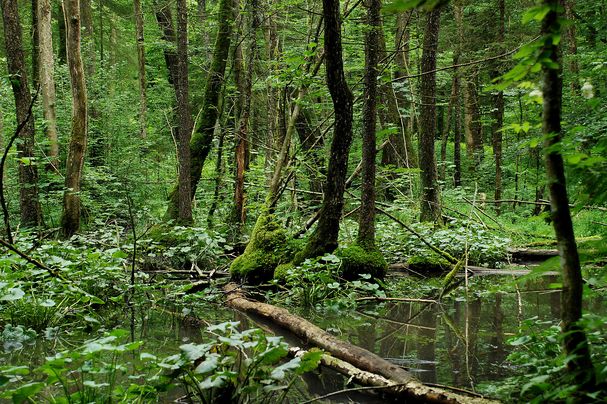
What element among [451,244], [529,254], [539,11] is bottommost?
[529,254]

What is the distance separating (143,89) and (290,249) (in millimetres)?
15120

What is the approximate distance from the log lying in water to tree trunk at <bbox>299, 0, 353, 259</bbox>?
158 centimetres

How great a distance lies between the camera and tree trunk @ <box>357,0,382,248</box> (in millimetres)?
8117

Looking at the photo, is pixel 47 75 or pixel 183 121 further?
pixel 47 75

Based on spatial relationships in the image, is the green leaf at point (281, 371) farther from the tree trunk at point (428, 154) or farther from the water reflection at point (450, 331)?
the tree trunk at point (428, 154)

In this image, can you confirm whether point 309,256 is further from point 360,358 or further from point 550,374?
point 550,374

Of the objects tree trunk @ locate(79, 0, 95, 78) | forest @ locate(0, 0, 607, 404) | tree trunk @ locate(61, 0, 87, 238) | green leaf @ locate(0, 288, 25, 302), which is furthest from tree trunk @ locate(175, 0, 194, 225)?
tree trunk @ locate(79, 0, 95, 78)

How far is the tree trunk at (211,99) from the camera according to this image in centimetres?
1318

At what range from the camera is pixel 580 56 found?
12.7m

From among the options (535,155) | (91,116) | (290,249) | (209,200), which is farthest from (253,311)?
(535,155)

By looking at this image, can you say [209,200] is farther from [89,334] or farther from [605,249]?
[605,249]

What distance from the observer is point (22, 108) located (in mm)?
13062

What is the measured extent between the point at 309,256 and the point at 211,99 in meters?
6.84

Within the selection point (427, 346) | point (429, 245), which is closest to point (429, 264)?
point (429, 245)
